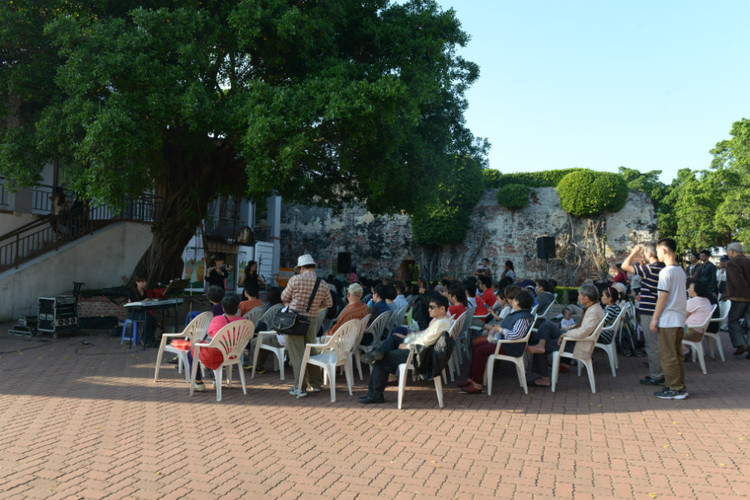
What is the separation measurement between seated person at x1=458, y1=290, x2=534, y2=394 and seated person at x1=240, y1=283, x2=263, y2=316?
2.93 meters

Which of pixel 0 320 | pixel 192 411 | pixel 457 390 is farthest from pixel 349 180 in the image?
pixel 0 320

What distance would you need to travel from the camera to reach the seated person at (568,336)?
5.71 m

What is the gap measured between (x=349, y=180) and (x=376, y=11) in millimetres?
3532

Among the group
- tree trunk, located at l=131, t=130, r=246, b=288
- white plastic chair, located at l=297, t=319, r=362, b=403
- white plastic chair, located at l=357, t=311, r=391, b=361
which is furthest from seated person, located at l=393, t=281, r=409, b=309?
tree trunk, located at l=131, t=130, r=246, b=288

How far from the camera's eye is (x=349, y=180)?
11.5 m

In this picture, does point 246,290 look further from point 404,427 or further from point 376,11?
point 376,11

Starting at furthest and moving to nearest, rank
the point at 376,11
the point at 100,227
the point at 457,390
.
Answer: the point at 100,227, the point at 376,11, the point at 457,390

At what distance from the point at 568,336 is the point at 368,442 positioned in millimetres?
2847

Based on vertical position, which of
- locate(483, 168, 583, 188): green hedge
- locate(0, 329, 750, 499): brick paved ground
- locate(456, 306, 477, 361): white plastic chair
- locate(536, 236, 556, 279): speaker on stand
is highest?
locate(483, 168, 583, 188): green hedge

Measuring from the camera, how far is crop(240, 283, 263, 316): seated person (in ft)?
22.5

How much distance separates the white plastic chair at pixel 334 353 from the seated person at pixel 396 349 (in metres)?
0.41

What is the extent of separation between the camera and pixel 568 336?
573 centimetres

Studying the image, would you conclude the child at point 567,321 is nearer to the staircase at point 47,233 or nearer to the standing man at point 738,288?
the standing man at point 738,288

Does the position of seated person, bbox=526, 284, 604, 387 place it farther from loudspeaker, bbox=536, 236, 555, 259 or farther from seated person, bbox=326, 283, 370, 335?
loudspeaker, bbox=536, 236, 555, 259
